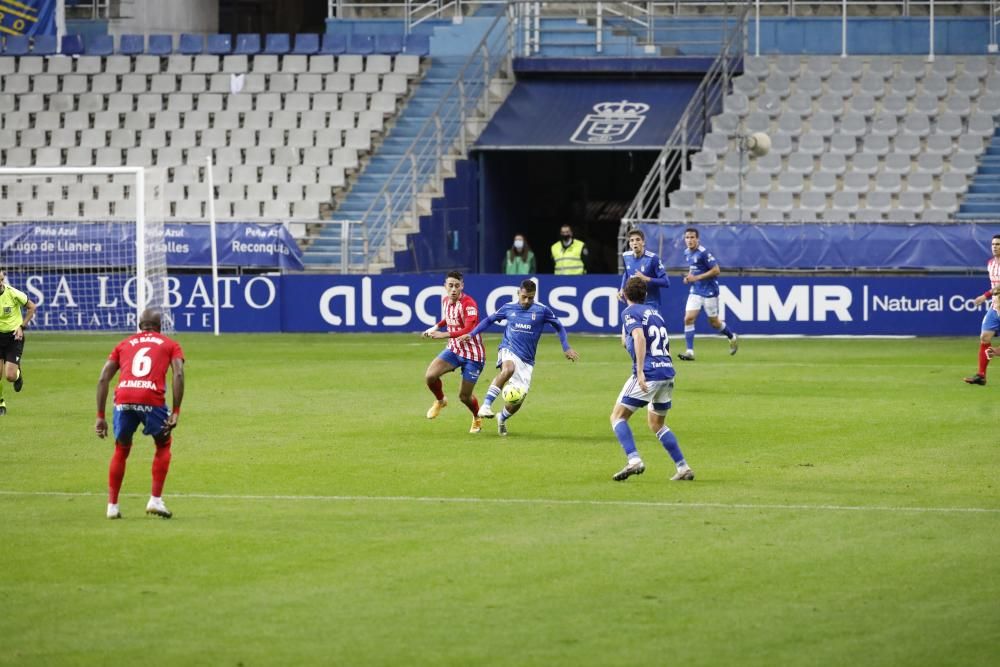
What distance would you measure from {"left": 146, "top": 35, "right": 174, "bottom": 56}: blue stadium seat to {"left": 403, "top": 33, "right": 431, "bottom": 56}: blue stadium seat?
5975 mm

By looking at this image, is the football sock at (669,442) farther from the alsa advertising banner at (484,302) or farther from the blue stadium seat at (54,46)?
the blue stadium seat at (54,46)

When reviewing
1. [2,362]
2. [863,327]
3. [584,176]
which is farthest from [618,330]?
[2,362]

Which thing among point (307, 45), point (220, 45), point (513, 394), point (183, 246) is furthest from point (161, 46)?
point (513, 394)

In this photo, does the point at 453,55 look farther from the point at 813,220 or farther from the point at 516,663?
the point at 516,663

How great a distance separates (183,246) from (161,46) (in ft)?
28.9

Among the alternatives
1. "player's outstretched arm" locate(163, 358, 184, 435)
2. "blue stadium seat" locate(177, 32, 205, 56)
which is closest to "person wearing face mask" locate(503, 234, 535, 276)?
"blue stadium seat" locate(177, 32, 205, 56)

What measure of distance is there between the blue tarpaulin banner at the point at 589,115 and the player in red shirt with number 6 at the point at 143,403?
26.6 m

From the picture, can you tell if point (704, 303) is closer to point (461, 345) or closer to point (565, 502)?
point (461, 345)

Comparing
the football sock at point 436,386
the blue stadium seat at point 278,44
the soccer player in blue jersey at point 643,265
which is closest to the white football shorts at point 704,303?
the soccer player in blue jersey at point 643,265

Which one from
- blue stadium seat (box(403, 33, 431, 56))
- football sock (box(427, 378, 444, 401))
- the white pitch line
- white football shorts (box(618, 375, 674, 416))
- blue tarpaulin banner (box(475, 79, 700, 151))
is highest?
blue stadium seat (box(403, 33, 431, 56))

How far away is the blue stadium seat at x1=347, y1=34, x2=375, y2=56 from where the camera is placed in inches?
1662

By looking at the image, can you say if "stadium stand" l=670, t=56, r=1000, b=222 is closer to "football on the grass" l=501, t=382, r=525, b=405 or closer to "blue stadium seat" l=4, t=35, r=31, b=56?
"blue stadium seat" l=4, t=35, r=31, b=56

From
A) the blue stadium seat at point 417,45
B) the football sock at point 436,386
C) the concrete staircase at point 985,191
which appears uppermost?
the blue stadium seat at point 417,45

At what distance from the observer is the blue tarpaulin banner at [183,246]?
117 feet
